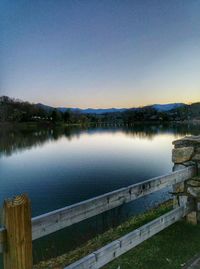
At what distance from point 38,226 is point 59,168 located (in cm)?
2322

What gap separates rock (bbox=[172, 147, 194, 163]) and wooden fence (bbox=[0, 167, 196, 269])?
78 cm

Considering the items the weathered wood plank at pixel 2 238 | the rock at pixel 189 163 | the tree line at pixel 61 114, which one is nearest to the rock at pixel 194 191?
the rock at pixel 189 163

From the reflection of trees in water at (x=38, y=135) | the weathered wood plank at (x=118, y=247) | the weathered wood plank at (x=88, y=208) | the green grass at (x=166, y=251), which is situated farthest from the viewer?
the reflection of trees in water at (x=38, y=135)

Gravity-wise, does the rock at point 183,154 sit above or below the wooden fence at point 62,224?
above

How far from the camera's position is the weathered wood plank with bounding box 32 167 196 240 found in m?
2.44

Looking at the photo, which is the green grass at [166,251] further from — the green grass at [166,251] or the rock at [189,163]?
the rock at [189,163]

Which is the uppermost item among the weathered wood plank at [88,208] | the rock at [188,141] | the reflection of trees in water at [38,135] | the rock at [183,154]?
the rock at [188,141]

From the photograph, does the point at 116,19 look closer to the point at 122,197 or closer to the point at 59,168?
the point at 59,168

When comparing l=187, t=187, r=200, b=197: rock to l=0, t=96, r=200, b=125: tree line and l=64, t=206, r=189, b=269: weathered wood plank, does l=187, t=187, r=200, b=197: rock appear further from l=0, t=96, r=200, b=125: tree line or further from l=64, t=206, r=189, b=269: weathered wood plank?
l=0, t=96, r=200, b=125: tree line

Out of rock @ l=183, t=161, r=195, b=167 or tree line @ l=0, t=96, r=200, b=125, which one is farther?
tree line @ l=0, t=96, r=200, b=125

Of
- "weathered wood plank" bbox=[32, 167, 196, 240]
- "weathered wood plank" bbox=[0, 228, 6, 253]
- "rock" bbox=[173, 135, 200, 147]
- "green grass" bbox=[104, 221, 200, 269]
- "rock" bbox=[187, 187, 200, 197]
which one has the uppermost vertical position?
"rock" bbox=[173, 135, 200, 147]

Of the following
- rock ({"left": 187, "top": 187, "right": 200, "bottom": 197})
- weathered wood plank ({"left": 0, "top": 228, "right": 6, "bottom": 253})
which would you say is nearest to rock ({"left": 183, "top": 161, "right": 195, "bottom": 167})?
rock ({"left": 187, "top": 187, "right": 200, "bottom": 197})

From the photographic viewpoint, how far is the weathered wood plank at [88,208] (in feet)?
8.02

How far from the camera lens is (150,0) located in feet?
56.6
